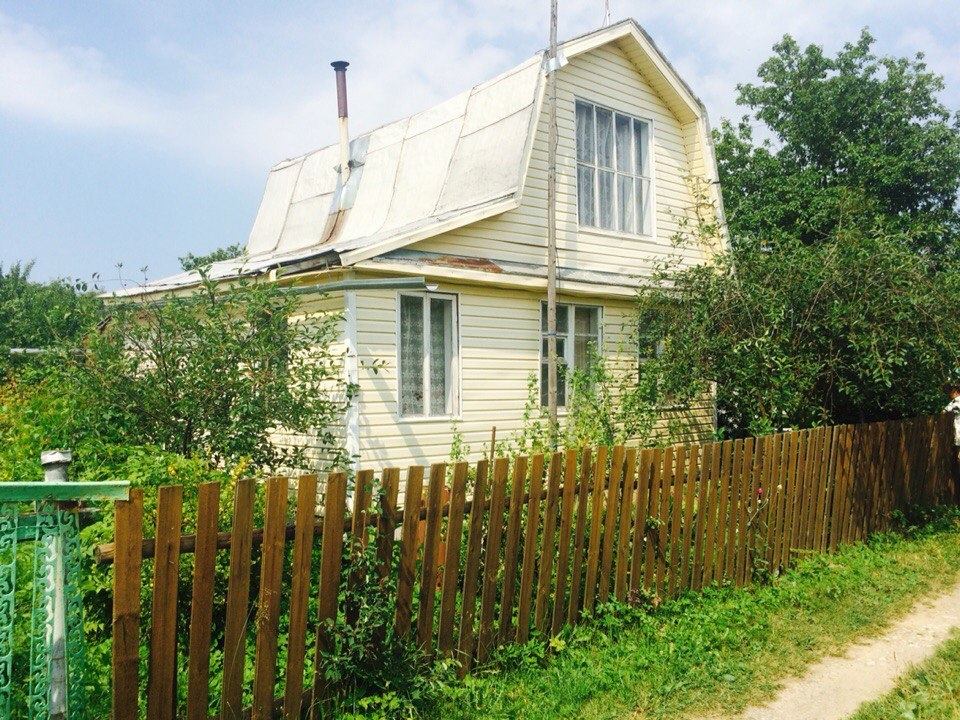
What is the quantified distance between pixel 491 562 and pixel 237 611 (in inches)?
67.5

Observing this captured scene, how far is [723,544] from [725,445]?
84cm

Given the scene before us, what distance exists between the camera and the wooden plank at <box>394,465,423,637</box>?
441cm

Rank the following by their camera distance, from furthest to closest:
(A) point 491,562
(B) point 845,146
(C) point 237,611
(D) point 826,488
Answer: (B) point 845,146
(D) point 826,488
(A) point 491,562
(C) point 237,611

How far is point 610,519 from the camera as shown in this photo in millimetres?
5582

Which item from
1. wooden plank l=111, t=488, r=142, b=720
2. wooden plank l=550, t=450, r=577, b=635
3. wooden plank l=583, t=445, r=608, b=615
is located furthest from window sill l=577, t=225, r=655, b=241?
wooden plank l=111, t=488, r=142, b=720

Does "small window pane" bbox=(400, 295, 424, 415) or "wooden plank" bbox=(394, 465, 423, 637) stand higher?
"small window pane" bbox=(400, 295, 424, 415)

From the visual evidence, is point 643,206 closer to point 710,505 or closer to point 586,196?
point 586,196

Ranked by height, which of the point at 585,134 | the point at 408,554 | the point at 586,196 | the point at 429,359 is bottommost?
the point at 408,554

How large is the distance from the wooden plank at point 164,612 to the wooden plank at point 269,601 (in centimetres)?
40

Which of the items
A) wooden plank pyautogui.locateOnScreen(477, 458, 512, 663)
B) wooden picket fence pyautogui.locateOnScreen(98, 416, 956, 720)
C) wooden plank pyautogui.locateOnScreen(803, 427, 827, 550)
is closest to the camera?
wooden picket fence pyautogui.locateOnScreen(98, 416, 956, 720)

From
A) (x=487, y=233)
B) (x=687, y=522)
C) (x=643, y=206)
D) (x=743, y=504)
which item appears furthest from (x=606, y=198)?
(x=687, y=522)

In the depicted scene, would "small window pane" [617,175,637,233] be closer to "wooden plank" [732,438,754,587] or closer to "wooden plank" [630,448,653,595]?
"wooden plank" [732,438,754,587]

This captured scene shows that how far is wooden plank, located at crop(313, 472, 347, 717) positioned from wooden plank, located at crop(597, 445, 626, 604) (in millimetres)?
2232

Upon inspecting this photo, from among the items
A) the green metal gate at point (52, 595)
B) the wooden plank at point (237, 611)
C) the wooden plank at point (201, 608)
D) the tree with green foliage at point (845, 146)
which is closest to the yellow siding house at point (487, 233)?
the wooden plank at point (237, 611)
